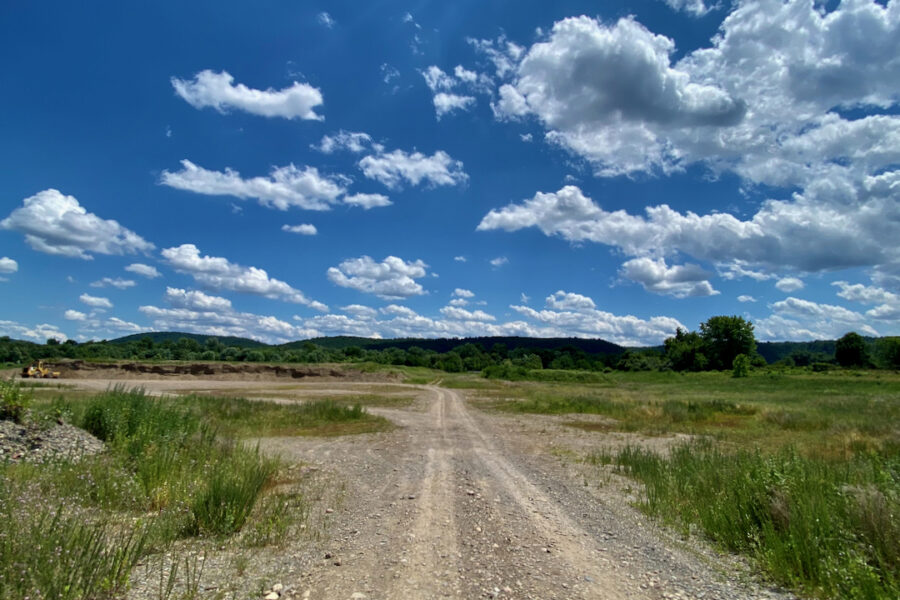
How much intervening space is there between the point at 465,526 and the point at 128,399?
11.0 meters

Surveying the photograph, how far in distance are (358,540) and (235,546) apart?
1621mm

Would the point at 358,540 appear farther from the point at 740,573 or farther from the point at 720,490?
the point at 720,490

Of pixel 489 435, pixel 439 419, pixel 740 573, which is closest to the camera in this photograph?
pixel 740 573

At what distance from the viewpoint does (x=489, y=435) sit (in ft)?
66.7

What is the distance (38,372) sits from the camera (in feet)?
189

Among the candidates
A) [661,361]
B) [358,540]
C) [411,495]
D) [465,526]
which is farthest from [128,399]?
[661,361]

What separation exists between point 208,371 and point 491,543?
78804mm

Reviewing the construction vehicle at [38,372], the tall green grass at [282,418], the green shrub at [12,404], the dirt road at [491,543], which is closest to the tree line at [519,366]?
the construction vehicle at [38,372]

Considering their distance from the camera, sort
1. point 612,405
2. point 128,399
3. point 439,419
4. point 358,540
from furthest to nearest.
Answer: point 612,405 → point 439,419 → point 128,399 → point 358,540

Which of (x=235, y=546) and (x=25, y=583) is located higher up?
(x=25, y=583)

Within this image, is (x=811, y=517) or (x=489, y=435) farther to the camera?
(x=489, y=435)

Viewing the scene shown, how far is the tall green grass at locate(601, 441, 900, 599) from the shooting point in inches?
202

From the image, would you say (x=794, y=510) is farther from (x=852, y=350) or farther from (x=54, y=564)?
(x=852, y=350)

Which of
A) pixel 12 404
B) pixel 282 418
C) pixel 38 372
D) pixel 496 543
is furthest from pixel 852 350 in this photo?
pixel 38 372
